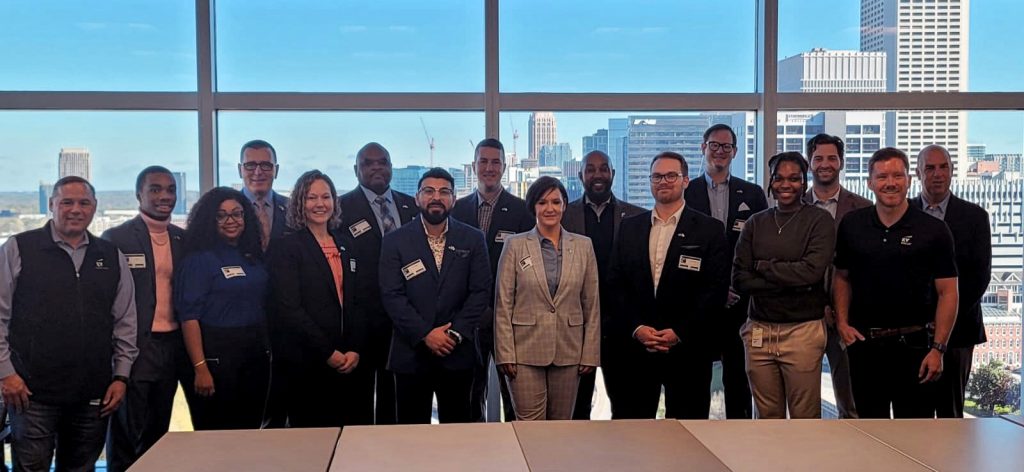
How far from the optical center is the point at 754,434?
3.07 m

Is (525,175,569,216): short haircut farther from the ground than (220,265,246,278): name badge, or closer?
farther from the ground

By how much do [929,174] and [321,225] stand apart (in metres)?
3.48

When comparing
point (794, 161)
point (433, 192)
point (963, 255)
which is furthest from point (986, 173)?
point (433, 192)

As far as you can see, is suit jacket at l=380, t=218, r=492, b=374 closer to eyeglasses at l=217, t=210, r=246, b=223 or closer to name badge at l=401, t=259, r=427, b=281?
name badge at l=401, t=259, r=427, b=281

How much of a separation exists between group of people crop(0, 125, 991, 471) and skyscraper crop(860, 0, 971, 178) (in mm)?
1383

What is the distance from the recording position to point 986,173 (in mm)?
5938

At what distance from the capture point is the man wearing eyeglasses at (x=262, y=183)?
4.75m

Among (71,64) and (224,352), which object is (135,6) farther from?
(224,352)

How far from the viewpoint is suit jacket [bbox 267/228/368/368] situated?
4270mm

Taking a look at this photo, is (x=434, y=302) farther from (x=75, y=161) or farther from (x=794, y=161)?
(x=75, y=161)

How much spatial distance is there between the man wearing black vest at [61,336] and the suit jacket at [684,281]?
2655 mm

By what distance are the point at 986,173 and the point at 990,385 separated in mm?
1551

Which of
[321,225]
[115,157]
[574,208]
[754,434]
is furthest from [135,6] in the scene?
[754,434]

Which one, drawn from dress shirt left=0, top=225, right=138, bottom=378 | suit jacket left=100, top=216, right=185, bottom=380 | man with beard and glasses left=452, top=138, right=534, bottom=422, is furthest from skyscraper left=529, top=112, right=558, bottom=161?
dress shirt left=0, top=225, right=138, bottom=378
